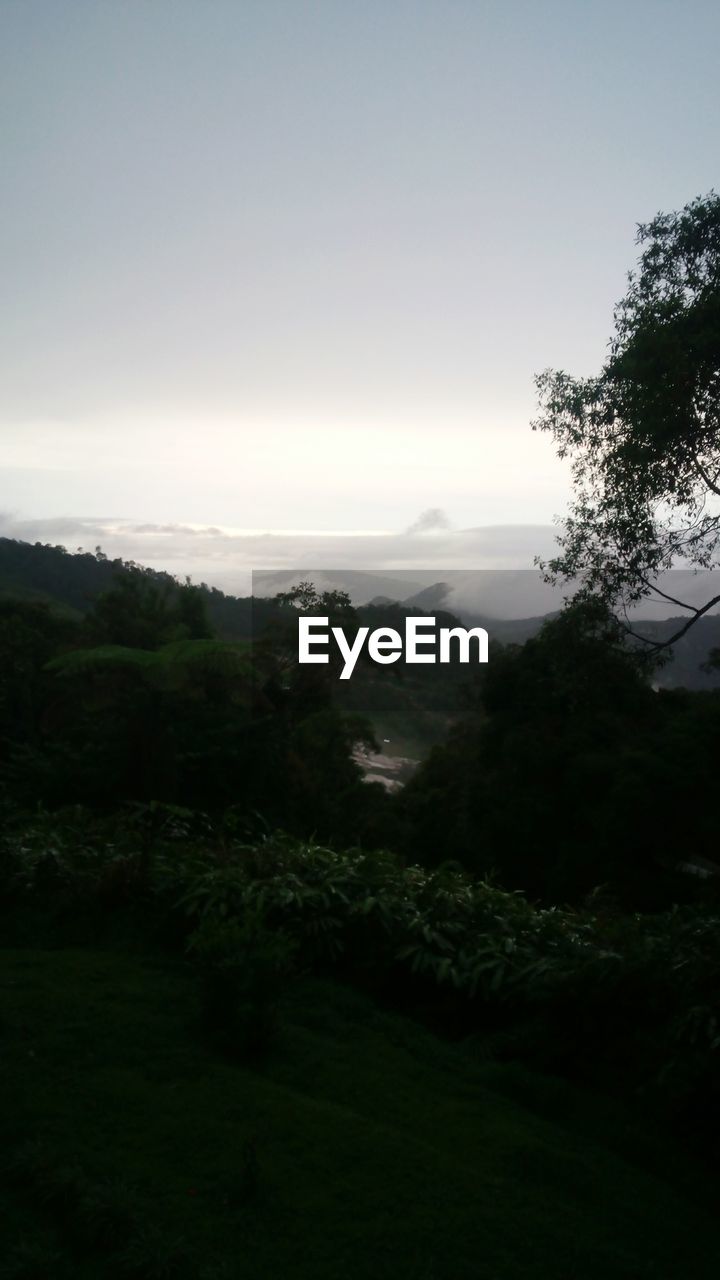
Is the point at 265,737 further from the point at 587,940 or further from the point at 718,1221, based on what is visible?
the point at 718,1221

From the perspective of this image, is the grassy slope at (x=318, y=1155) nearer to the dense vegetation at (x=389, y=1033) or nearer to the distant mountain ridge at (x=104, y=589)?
the dense vegetation at (x=389, y=1033)

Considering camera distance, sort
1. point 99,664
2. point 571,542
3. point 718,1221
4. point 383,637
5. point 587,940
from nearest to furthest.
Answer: point 718,1221 → point 587,940 → point 571,542 → point 99,664 → point 383,637

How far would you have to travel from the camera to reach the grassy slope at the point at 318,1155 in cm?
249

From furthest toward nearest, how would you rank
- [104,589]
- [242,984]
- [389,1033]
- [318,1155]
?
[104,589]
[389,1033]
[242,984]
[318,1155]

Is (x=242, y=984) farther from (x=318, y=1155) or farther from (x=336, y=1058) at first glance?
(x=318, y=1155)

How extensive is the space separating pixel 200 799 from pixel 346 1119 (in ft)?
34.2

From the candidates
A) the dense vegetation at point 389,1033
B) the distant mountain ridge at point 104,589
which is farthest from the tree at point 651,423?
the distant mountain ridge at point 104,589

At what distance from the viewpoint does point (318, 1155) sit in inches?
114

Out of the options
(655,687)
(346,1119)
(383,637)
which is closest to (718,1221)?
(346,1119)

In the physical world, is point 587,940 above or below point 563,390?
below

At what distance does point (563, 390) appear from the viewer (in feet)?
25.3

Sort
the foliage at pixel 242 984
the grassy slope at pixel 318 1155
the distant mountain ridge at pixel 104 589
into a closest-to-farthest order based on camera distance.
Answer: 1. the grassy slope at pixel 318 1155
2. the foliage at pixel 242 984
3. the distant mountain ridge at pixel 104 589

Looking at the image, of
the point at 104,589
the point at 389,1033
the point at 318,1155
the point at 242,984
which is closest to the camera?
the point at 318,1155

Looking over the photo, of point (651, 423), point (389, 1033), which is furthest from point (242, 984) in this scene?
point (651, 423)
